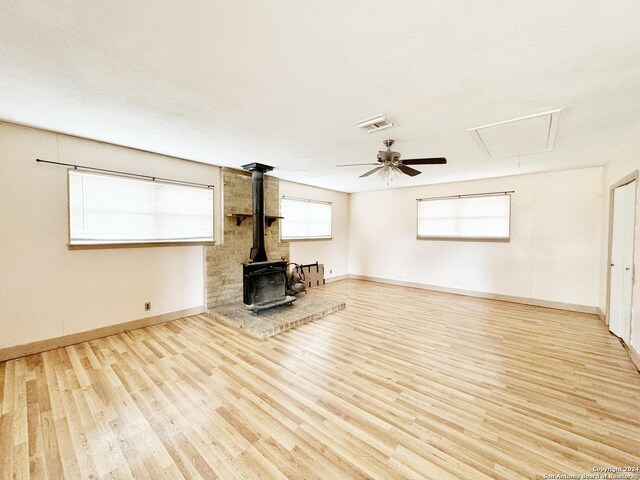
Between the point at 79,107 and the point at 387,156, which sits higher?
the point at 79,107

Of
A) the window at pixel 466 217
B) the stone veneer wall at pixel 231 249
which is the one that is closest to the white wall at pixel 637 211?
the window at pixel 466 217

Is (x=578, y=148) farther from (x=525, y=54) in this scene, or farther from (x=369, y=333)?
(x=369, y=333)

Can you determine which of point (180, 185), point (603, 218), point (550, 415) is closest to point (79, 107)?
point (180, 185)

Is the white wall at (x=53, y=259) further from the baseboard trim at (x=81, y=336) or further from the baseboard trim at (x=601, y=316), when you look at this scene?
the baseboard trim at (x=601, y=316)

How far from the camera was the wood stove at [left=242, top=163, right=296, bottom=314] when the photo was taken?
13.8 feet

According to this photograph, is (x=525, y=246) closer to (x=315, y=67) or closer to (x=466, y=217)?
(x=466, y=217)

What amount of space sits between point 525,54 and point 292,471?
10.0ft

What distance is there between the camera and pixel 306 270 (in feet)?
21.1

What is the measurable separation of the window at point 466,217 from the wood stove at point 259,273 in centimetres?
390

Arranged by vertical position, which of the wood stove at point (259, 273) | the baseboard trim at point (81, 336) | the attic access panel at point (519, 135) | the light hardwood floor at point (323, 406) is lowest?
the light hardwood floor at point (323, 406)

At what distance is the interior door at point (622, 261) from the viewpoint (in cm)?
322

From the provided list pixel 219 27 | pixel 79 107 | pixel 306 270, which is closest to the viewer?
pixel 219 27

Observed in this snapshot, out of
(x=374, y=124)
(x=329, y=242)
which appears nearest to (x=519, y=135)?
(x=374, y=124)

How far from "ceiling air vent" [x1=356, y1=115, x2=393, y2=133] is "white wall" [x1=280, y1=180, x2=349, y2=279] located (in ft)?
11.0
